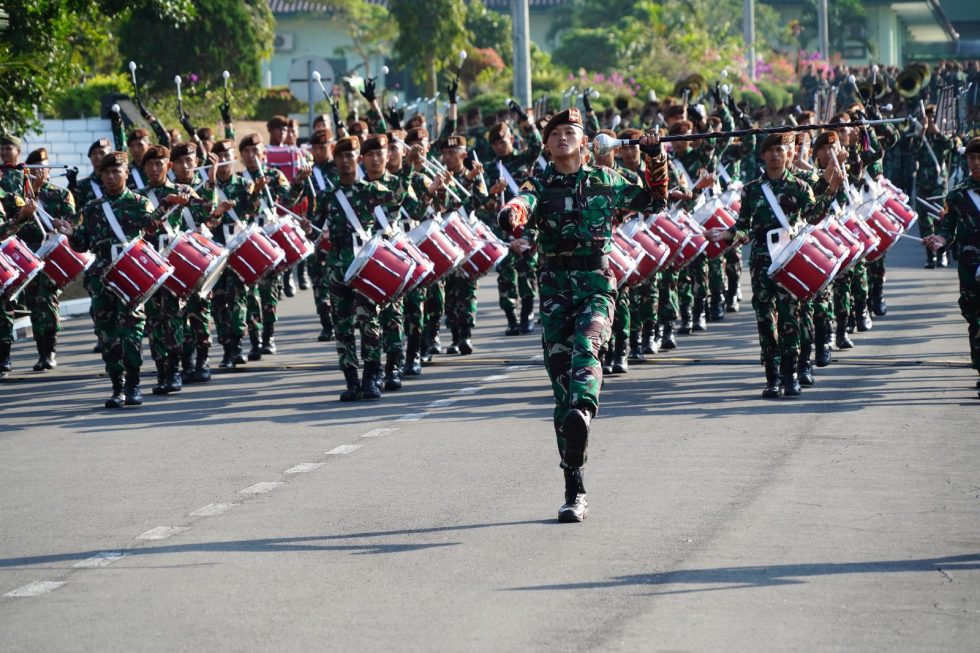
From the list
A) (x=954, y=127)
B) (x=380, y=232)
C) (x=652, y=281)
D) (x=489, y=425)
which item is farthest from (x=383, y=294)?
(x=954, y=127)

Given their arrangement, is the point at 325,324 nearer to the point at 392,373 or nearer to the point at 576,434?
the point at 392,373

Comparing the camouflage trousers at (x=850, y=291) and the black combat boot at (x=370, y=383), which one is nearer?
the black combat boot at (x=370, y=383)

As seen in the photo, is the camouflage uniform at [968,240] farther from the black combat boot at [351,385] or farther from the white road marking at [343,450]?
the black combat boot at [351,385]

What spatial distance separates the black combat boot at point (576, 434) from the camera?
876 centimetres

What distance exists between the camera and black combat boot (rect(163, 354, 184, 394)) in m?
14.5

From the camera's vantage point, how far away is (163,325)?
569 inches

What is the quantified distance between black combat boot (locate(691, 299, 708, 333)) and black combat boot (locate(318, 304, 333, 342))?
357 centimetres

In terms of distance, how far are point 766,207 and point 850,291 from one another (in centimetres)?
356

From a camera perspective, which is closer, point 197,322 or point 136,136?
point 197,322

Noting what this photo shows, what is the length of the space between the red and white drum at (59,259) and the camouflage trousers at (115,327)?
8.02 feet

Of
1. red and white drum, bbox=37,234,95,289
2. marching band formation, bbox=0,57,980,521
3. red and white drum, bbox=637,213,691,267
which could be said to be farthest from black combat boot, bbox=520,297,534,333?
red and white drum, bbox=37,234,95,289

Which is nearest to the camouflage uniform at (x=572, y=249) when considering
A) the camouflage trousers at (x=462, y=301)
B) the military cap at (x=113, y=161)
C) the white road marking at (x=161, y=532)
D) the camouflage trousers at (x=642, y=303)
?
the white road marking at (x=161, y=532)

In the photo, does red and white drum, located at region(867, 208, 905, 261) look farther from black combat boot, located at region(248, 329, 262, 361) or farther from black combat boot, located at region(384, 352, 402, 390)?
black combat boot, located at region(248, 329, 262, 361)

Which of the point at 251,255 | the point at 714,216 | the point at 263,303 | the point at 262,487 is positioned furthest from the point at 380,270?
the point at 714,216
